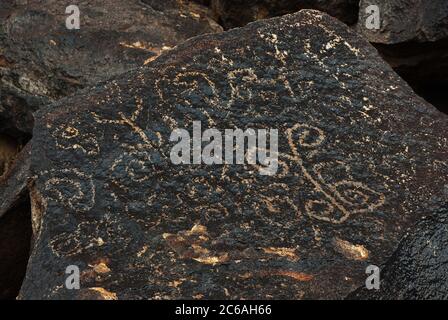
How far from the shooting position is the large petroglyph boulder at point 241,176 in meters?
2.17

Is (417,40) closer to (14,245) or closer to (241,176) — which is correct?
(241,176)

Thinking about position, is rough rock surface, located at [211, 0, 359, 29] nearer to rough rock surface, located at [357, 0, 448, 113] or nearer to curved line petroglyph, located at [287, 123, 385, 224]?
rough rock surface, located at [357, 0, 448, 113]

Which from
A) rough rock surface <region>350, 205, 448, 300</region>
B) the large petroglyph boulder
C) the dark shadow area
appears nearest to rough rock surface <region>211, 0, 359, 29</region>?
the large petroglyph boulder

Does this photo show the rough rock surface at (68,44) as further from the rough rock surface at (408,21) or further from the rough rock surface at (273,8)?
the rough rock surface at (408,21)

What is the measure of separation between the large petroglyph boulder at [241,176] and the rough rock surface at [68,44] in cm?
78

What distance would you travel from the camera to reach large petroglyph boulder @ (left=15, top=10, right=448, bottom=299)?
85.4 inches

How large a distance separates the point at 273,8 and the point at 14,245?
4.64 feet

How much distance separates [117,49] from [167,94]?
921 mm

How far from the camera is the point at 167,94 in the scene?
248cm

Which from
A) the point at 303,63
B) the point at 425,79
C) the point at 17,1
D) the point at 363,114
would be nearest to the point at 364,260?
the point at 363,114

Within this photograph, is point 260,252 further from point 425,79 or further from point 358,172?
point 425,79

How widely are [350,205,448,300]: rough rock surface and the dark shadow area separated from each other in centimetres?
129

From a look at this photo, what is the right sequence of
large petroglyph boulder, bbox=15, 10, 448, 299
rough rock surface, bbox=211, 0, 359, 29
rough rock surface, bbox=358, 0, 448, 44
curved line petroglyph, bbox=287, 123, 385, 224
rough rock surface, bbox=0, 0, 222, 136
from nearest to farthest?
1. large petroglyph boulder, bbox=15, 10, 448, 299
2. curved line petroglyph, bbox=287, 123, 385, 224
3. rough rock surface, bbox=358, 0, 448, 44
4. rough rock surface, bbox=0, 0, 222, 136
5. rough rock surface, bbox=211, 0, 359, 29

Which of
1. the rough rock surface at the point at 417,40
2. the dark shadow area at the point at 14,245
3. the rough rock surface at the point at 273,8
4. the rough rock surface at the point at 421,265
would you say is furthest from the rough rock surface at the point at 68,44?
the rough rock surface at the point at 421,265
